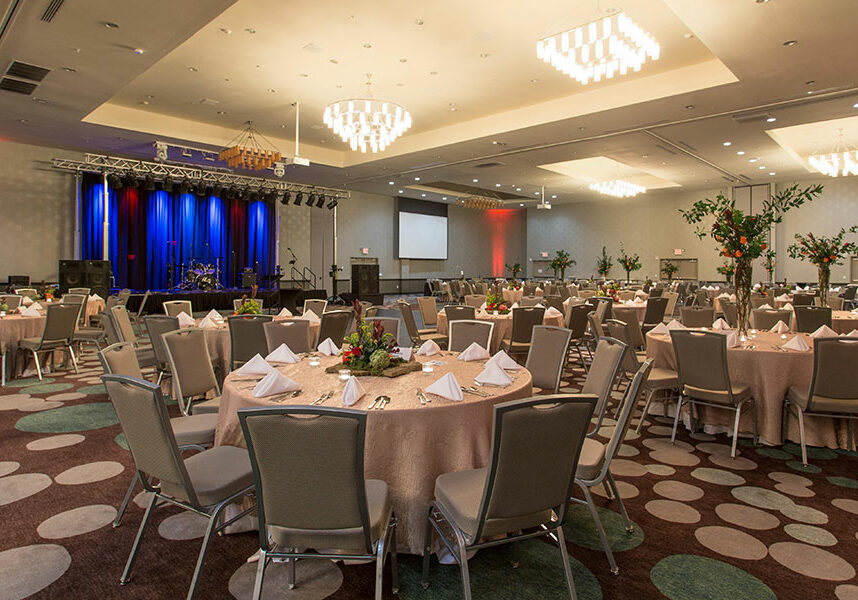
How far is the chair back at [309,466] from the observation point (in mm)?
1776

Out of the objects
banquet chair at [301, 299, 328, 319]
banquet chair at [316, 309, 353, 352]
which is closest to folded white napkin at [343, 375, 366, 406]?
banquet chair at [316, 309, 353, 352]

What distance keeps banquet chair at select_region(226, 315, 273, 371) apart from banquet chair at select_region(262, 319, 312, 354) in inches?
2.4

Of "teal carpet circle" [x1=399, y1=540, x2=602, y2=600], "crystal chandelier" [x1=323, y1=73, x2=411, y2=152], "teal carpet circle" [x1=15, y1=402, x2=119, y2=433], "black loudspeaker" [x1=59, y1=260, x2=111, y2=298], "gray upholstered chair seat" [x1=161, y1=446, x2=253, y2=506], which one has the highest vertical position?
"crystal chandelier" [x1=323, y1=73, x2=411, y2=152]

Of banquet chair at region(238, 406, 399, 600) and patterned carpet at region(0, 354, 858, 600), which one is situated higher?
banquet chair at region(238, 406, 399, 600)

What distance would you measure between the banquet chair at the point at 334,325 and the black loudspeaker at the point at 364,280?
11.8 metres

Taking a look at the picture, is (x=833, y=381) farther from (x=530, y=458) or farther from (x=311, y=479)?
(x=311, y=479)

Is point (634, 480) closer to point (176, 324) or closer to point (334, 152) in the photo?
point (176, 324)

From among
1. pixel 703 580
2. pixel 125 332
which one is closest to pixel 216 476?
pixel 703 580

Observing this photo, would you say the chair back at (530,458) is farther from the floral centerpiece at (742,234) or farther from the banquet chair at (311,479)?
the floral centerpiece at (742,234)

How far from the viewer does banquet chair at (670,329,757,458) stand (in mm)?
3980

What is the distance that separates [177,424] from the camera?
3094mm

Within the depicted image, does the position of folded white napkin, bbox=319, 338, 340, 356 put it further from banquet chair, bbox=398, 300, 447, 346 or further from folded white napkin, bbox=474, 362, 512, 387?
banquet chair, bbox=398, 300, 447, 346

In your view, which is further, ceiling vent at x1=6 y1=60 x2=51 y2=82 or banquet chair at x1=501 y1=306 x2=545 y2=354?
ceiling vent at x1=6 y1=60 x2=51 y2=82

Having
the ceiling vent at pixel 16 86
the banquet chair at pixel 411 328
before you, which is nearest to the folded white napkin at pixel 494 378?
the banquet chair at pixel 411 328
